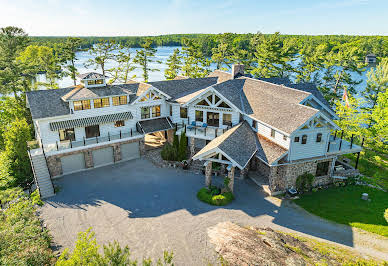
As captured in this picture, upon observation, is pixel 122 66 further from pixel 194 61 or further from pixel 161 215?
pixel 161 215

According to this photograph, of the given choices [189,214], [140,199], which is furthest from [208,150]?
[140,199]

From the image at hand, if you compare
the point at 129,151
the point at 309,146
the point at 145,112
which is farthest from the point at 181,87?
the point at 309,146

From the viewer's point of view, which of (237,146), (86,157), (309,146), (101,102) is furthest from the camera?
(101,102)

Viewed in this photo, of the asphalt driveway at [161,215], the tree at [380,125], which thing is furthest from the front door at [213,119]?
the tree at [380,125]

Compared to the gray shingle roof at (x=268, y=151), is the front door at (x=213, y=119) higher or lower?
higher

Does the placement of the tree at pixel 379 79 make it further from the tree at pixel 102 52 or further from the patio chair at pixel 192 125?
the tree at pixel 102 52

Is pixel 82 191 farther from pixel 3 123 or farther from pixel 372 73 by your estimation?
pixel 372 73
